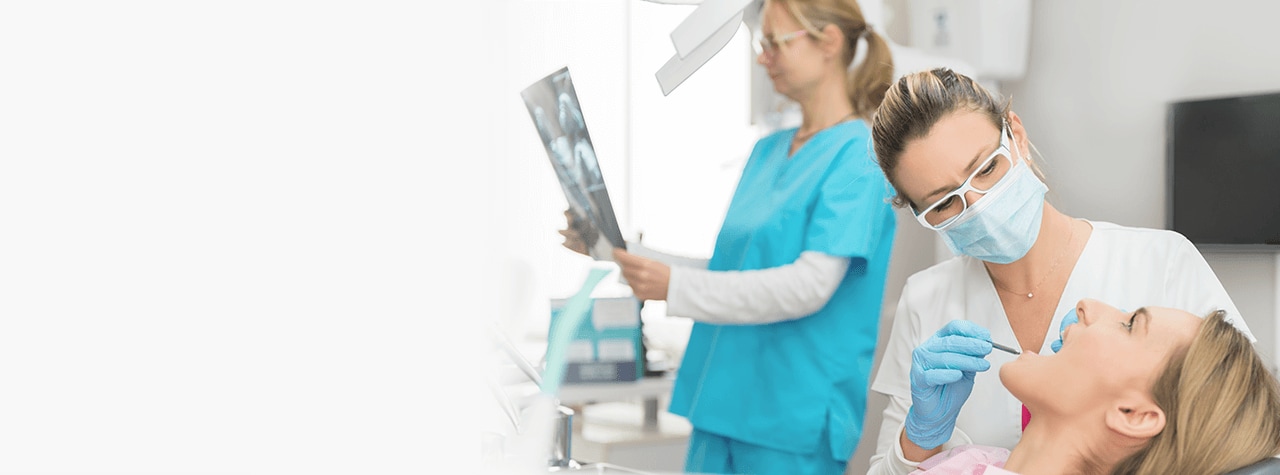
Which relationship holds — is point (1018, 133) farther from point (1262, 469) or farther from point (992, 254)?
point (1262, 469)

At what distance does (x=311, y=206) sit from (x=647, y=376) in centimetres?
221

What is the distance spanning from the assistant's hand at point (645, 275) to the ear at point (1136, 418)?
0.67 metres

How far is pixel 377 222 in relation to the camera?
461mm

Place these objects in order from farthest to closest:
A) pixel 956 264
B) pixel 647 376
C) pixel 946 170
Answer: pixel 647 376 → pixel 956 264 → pixel 946 170

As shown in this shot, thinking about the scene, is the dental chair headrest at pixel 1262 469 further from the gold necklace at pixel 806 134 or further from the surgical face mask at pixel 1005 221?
the gold necklace at pixel 806 134

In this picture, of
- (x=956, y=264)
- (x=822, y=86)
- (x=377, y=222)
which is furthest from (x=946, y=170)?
(x=377, y=222)

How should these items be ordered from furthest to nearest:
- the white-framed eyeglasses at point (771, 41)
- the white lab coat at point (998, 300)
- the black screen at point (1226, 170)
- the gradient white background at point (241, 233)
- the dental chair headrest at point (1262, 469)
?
the white-framed eyeglasses at point (771, 41), the black screen at point (1226, 170), the white lab coat at point (998, 300), the dental chair headrest at point (1262, 469), the gradient white background at point (241, 233)

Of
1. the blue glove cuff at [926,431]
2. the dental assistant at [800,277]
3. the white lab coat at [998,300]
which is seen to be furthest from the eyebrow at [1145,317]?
the dental assistant at [800,277]

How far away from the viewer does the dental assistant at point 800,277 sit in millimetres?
1525

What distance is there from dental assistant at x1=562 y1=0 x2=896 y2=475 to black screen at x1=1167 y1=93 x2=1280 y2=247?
0.45 meters

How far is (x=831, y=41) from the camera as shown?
1646mm

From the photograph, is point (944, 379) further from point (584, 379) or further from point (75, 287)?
point (584, 379)

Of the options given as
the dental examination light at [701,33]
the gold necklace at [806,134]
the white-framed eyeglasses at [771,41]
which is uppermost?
the white-framed eyeglasses at [771,41]

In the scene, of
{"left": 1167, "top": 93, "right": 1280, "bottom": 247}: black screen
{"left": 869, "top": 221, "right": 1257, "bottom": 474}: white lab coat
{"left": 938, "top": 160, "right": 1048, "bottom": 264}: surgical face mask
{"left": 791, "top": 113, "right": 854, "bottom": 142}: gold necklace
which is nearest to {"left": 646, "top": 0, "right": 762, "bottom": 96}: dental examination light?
{"left": 938, "top": 160, "right": 1048, "bottom": 264}: surgical face mask
